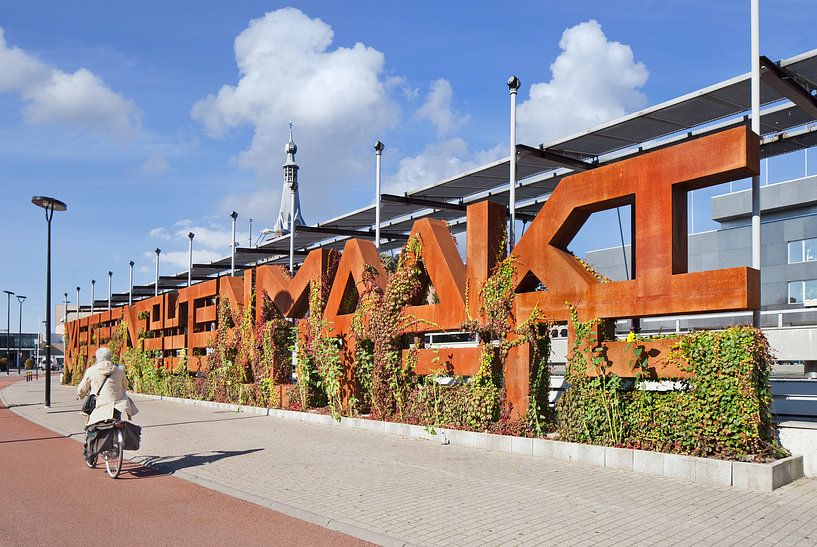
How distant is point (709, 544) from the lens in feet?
20.9

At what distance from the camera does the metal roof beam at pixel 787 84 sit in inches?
418

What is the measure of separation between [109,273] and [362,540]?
131ft

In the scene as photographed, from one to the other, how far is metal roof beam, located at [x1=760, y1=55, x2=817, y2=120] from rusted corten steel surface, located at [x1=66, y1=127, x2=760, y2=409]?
4.93ft

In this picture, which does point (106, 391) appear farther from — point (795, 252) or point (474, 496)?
point (795, 252)

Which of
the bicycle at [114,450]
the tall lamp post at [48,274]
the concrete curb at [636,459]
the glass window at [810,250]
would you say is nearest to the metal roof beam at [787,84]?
the concrete curb at [636,459]

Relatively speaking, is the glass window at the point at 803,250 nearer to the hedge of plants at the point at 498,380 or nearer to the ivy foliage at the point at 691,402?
the hedge of plants at the point at 498,380

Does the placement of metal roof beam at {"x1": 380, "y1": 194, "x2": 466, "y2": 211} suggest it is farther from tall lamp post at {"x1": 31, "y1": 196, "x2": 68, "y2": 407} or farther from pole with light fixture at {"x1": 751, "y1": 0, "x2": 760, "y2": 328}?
tall lamp post at {"x1": 31, "y1": 196, "x2": 68, "y2": 407}

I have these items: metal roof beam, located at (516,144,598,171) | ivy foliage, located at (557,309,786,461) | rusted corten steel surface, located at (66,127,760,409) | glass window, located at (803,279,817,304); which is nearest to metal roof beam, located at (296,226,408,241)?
rusted corten steel surface, located at (66,127,760,409)

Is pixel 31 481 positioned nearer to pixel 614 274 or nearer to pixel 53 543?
pixel 53 543

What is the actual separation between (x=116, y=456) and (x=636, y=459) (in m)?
7.42

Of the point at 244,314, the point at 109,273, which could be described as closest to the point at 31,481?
the point at 244,314

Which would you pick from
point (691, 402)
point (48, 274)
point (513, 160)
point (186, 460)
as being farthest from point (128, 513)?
point (48, 274)

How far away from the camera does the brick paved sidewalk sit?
677 cm

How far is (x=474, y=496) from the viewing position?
8453 mm
